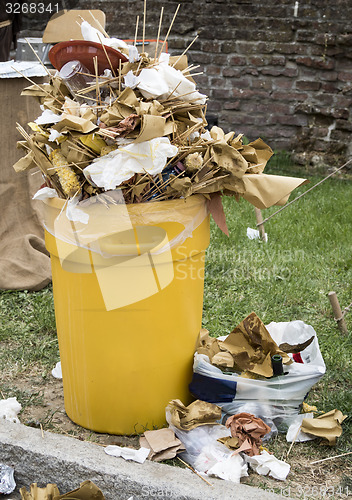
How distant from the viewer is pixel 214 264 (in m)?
4.17

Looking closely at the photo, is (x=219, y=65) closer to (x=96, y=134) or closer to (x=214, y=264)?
(x=214, y=264)

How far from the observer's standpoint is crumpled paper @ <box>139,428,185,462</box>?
2244 mm

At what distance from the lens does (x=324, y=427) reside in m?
2.39

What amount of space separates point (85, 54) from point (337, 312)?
191 cm

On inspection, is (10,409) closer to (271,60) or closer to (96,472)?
(96,472)

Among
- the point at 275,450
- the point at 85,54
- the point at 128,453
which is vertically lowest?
the point at 275,450

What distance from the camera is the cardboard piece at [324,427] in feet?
7.79

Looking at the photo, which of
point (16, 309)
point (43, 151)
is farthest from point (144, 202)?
point (16, 309)

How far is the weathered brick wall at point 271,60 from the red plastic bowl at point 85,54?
15.8 feet

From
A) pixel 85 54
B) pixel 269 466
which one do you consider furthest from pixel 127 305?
pixel 85 54

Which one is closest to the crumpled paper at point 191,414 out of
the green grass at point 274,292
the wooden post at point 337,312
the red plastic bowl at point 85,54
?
the green grass at point 274,292

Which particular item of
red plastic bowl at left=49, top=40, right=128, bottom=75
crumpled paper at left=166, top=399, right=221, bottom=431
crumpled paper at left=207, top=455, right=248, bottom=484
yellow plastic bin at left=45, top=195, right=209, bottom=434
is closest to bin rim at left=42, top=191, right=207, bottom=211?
yellow plastic bin at left=45, top=195, right=209, bottom=434

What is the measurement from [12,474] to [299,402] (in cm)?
117

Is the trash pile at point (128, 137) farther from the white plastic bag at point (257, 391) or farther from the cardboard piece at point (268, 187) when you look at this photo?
the white plastic bag at point (257, 391)
